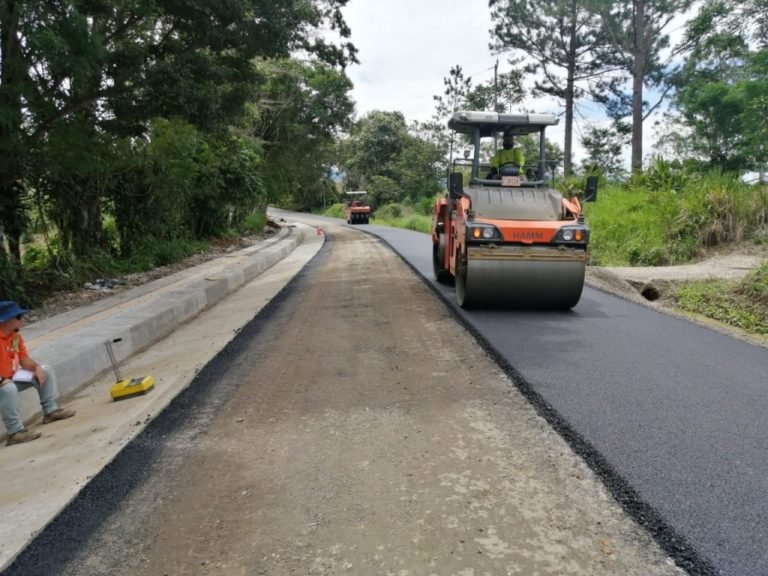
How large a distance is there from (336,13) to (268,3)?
3057 millimetres

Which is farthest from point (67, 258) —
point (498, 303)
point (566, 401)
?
point (566, 401)

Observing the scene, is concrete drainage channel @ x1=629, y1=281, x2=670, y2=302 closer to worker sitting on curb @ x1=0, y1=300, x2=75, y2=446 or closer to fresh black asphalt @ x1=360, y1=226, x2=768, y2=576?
fresh black asphalt @ x1=360, y1=226, x2=768, y2=576

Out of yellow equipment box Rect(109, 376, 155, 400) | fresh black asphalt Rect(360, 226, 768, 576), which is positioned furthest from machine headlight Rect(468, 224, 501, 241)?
yellow equipment box Rect(109, 376, 155, 400)

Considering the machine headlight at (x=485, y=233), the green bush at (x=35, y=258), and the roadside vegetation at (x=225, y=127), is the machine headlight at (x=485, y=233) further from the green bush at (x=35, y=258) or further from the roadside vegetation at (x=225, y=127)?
the green bush at (x=35, y=258)

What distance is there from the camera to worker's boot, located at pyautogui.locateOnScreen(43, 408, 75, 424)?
419 cm

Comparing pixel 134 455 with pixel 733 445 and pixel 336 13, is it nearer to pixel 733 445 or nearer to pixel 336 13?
pixel 733 445

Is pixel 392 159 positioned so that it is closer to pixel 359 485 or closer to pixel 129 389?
pixel 129 389

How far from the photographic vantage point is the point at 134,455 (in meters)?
3.34

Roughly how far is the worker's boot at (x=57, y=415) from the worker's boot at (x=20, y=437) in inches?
11.1

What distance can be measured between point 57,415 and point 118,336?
1784 mm

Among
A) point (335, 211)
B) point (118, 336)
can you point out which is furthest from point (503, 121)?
point (335, 211)

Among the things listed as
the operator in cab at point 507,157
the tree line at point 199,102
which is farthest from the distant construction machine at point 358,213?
the operator in cab at point 507,157

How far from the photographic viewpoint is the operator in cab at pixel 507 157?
784 centimetres

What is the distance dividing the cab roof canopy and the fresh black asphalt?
2602 millimetres
